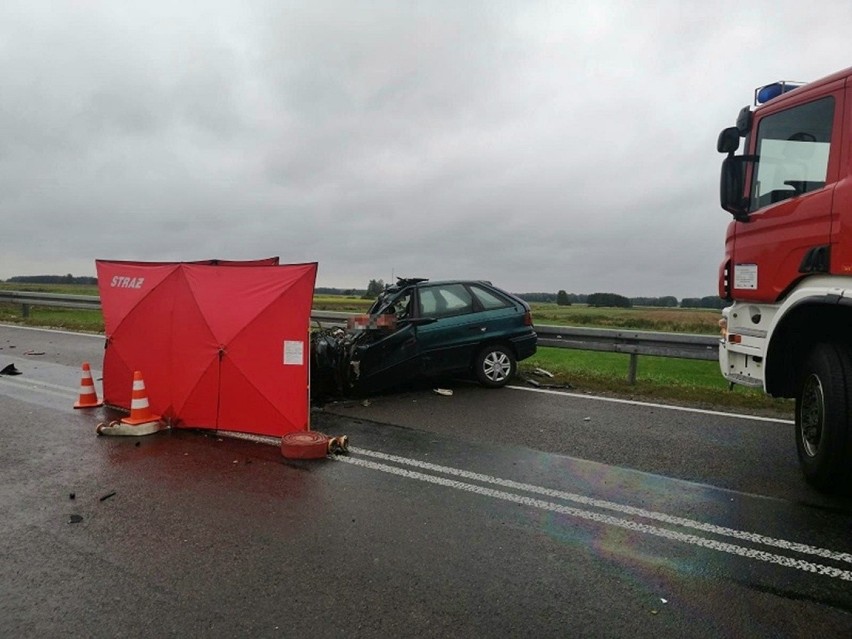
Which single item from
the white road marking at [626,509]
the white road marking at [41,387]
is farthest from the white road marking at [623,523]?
Result: the white road marking at [41,387]

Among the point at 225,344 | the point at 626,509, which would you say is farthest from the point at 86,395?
the point at 626,509

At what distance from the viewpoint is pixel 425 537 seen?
3459 millimetres

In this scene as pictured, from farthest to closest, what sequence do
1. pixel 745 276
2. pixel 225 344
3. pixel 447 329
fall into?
pixel 447 329 < pixel 225 344 < pixel 745 276

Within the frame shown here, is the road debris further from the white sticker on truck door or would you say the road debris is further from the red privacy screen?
the white sticker on truck door

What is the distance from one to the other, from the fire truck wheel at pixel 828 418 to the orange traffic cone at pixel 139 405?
630 cm

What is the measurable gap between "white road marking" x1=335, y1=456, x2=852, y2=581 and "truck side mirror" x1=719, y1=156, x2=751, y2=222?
322 cm

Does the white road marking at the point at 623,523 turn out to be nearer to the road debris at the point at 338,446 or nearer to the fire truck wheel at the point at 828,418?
the road debris at the point at 338,446

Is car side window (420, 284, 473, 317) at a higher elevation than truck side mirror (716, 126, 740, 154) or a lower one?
lower

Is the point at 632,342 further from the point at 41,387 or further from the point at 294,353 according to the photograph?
the point at 41,387

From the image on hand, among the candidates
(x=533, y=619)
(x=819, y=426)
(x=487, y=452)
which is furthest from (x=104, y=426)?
(x=819, y=426)

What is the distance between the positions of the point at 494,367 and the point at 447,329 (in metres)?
0.99

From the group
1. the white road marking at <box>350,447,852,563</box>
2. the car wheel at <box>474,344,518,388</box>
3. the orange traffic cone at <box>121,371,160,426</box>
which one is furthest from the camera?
the car wheel at <box>474,344,518,388</box>

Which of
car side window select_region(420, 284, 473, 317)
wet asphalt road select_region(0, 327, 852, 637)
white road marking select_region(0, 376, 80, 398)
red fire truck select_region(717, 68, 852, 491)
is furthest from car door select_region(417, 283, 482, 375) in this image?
white road marking select_region(0, 376, 80, 398)

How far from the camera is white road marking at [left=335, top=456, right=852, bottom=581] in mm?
3098
